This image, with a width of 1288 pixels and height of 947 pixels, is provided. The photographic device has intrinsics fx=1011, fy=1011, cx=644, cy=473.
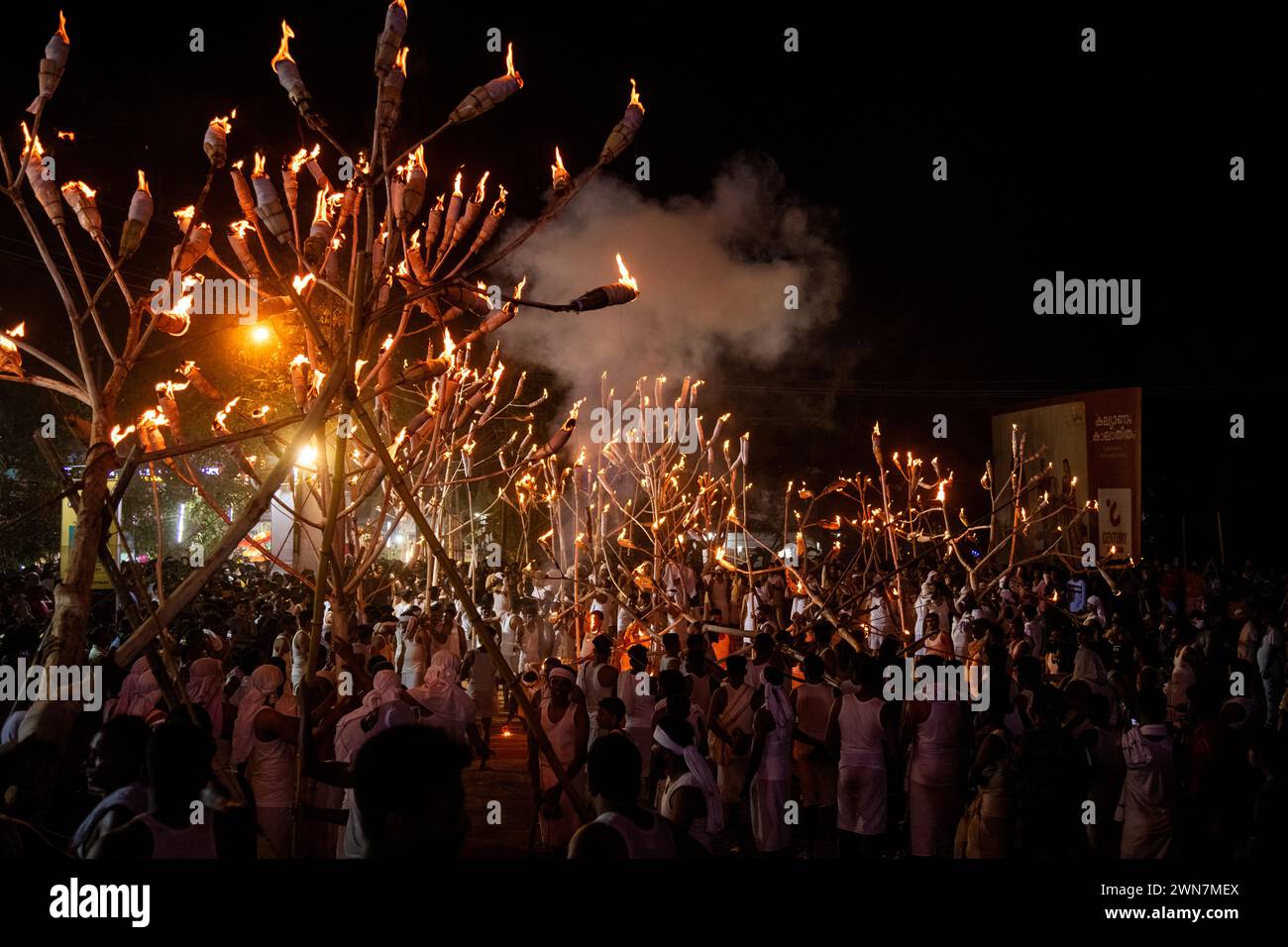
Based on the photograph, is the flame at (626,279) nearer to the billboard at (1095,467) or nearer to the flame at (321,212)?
the flame at (321,212)

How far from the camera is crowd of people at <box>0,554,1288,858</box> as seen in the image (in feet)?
12.1

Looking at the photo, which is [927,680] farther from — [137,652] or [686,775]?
[137,652]

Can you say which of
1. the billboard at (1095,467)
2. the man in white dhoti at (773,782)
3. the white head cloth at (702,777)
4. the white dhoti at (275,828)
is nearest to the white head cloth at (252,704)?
the white dhoti at (275,828)

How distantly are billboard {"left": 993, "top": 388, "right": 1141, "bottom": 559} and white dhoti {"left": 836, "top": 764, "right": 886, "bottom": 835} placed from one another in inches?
593

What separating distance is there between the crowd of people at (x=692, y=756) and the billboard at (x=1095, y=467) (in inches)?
397

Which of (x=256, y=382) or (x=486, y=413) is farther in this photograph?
(x=256, y=382)

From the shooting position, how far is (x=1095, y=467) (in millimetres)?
23891

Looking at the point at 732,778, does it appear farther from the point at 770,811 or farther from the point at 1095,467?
the point at 1095,467

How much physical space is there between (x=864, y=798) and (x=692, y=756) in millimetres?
2523

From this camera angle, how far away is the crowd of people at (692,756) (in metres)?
3.69

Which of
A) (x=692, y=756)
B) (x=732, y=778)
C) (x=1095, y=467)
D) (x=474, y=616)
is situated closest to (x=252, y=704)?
(x=692, y=756)
